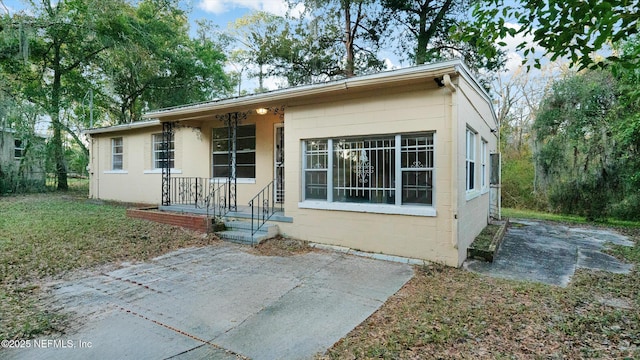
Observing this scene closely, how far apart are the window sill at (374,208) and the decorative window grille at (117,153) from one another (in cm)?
975

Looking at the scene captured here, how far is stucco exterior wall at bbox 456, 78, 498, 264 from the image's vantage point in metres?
5.43

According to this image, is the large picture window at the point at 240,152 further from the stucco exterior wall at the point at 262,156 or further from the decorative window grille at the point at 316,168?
the decorative window grille at the point at 316,168

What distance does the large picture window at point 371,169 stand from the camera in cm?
564

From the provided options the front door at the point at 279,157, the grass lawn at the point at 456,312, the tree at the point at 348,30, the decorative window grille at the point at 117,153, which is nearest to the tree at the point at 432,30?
the tree at the point at 348,30

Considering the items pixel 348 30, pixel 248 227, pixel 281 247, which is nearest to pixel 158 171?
pixel 248 227

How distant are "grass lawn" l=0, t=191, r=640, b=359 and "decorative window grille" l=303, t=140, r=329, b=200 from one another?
1.61m

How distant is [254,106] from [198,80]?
49.6 ft

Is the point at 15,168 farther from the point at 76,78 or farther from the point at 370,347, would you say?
the point at 370,347

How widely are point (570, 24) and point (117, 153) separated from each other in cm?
1440

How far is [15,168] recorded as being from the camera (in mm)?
15094

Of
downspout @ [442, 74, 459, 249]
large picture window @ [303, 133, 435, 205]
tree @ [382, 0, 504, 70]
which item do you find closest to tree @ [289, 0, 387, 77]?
tree @ [382, 0, 504, 70]

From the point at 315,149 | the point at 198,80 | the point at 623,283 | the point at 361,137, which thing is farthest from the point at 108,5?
the point at 623,283

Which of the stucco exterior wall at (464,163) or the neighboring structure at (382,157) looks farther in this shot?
the stucco exterior wall at (464,163)

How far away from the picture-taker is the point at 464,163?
19.0 feet
